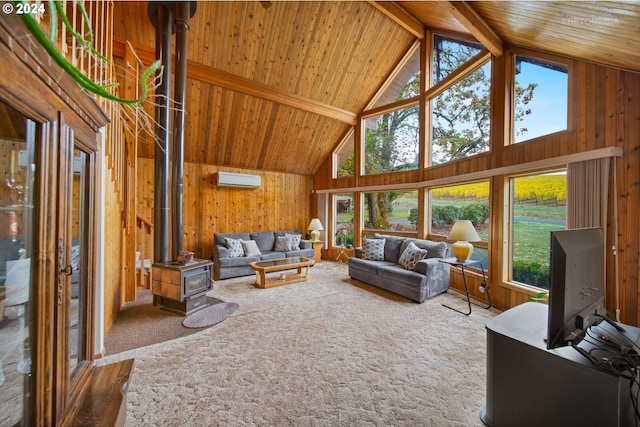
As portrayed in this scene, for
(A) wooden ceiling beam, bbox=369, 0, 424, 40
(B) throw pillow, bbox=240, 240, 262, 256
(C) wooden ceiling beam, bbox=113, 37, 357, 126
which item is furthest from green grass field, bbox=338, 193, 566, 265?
(B) throw pillow, bbox=240, 240, 262, 256

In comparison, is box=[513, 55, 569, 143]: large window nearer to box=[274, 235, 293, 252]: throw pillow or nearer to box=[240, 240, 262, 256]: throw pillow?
box=[274, 235, 293, 252]: throw pillow

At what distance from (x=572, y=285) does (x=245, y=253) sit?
4985 mm

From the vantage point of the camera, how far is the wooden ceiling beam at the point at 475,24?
9.00 feet

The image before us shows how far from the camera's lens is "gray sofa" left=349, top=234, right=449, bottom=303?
3.59 m

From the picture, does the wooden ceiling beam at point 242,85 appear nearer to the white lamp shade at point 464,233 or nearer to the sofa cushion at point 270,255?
the sofa cushion at point 270,255

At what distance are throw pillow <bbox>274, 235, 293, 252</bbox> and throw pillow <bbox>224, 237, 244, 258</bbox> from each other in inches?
37.8

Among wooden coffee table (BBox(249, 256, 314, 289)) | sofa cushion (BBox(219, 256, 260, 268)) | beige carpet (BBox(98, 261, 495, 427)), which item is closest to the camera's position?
beige carpet (BBox(98, 261, 495, 427))

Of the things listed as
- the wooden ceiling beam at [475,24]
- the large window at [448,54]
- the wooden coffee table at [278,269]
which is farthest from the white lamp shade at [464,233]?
the large window at [448,54]

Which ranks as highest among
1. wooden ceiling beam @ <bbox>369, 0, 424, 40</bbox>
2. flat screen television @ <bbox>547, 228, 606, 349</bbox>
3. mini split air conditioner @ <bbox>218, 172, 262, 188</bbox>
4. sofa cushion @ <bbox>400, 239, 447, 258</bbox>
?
wooden ceiling beam @ <bbox>369, 0, 424, 40</bbox>

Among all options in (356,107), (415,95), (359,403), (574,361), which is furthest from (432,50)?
(359,403)

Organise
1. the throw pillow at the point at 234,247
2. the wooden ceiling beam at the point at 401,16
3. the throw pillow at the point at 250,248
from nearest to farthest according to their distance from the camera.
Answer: the wooden ceiling beam at the point at 401,16, the throw pillow at the point at 234,247, the throw pillow at the point at 250,248

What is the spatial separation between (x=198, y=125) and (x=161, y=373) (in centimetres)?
440

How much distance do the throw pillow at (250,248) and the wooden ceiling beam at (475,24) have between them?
4.93 metres

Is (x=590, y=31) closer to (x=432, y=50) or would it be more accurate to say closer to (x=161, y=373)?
(x=432, y=50)
